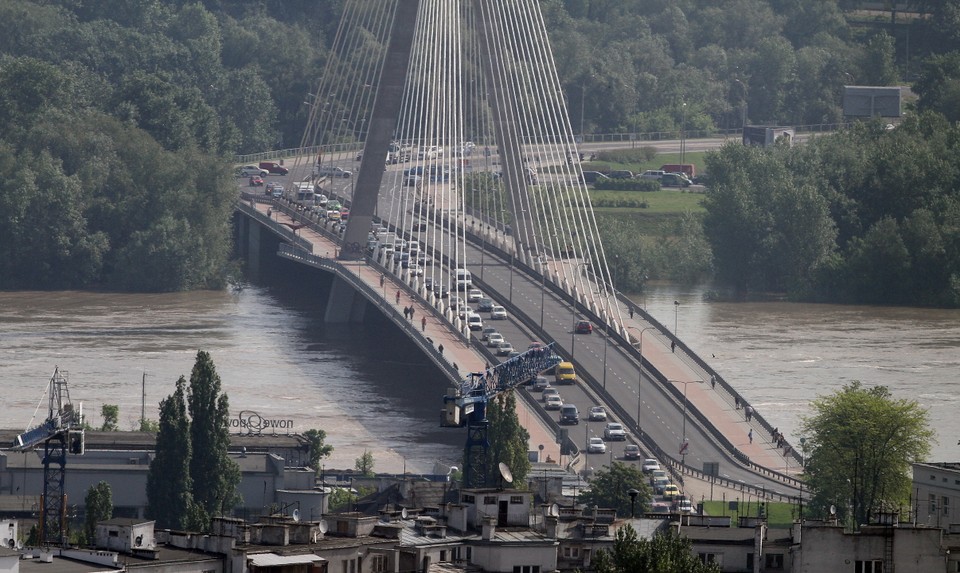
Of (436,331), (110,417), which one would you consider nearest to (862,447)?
(110,417)

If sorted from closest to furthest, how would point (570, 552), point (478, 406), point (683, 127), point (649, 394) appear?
point (570, 552) → point (478, 406) → point (649, 394) → point (683, 127)

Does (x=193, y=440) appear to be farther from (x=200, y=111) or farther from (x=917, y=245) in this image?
(x=200, y=111)

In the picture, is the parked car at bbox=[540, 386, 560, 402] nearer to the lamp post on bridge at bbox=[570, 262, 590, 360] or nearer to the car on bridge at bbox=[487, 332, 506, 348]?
the lamp post on bridge at bbox=[570, 262, 590, 360]

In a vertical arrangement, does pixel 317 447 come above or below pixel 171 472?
above

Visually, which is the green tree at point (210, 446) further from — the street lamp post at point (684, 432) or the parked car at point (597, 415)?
the parked car at point (597, 415)

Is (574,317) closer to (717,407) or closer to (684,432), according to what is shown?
(717,407)

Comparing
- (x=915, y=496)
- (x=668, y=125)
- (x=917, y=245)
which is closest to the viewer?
(x=915, y=496)

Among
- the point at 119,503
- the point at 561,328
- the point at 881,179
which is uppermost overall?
the point at 881,179

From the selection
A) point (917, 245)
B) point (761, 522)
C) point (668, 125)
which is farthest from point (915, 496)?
point (668, 125)
